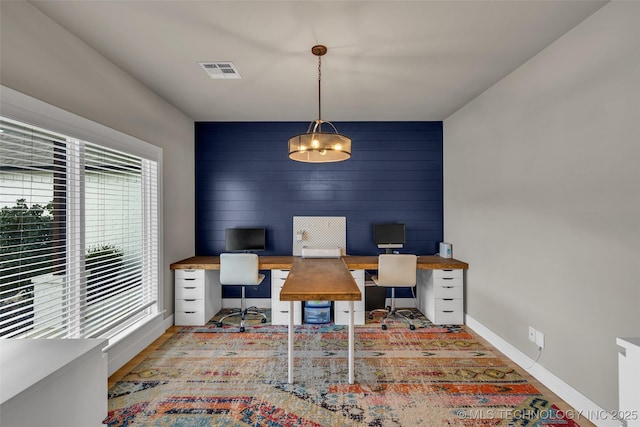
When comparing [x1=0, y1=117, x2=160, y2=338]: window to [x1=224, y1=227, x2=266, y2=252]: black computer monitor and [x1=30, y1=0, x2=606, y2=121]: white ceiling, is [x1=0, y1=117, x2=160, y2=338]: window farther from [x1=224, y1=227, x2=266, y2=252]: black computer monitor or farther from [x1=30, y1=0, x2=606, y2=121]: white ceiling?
[x1=224, y1=227, x2=266, y2=252]: black computer monitor

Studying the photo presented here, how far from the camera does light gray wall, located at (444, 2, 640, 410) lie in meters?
1.77

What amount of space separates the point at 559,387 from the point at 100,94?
4.26m

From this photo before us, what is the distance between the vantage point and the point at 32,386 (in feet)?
3.10

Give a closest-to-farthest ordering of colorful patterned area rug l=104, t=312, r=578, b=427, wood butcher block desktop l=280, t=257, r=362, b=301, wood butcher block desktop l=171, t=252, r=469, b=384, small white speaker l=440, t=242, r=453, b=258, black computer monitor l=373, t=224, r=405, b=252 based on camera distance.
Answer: colorful patterned area rug l=104, t=312, r=578, b=427
wood butcher block desktop l=280, t=257, r=362, b=301
wood butcher block desktop l=171, t=252, r=469, b=384
small white speaker l=440, t=242, r=453, b=258
black computer monitor l=373, t=224, r=405, b=252

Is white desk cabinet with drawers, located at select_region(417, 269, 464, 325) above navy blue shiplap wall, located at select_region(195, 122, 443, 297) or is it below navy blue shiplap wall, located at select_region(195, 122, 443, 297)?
below

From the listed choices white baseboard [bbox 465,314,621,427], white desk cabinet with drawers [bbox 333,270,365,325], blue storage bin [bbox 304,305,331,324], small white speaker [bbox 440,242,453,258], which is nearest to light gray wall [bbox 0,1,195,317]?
blue storage bin [bbox 304,305,331,324]

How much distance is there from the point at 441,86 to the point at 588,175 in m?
1.62

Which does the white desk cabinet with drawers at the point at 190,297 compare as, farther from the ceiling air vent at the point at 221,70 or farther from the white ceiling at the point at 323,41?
the ceiling air vent at the point at 221,70

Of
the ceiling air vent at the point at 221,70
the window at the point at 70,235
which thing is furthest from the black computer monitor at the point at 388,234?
the window at the point at 70,235

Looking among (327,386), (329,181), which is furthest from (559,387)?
(329,181)

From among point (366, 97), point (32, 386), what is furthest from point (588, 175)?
point (32, 386)

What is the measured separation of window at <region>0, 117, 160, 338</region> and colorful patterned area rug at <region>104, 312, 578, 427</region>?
69 cm

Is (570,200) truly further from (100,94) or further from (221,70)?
(100,94)

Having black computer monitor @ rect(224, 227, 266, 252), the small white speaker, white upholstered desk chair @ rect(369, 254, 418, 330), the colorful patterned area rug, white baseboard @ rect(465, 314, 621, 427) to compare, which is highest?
black computer monitor @ rect(224, 227, 266, 252)
